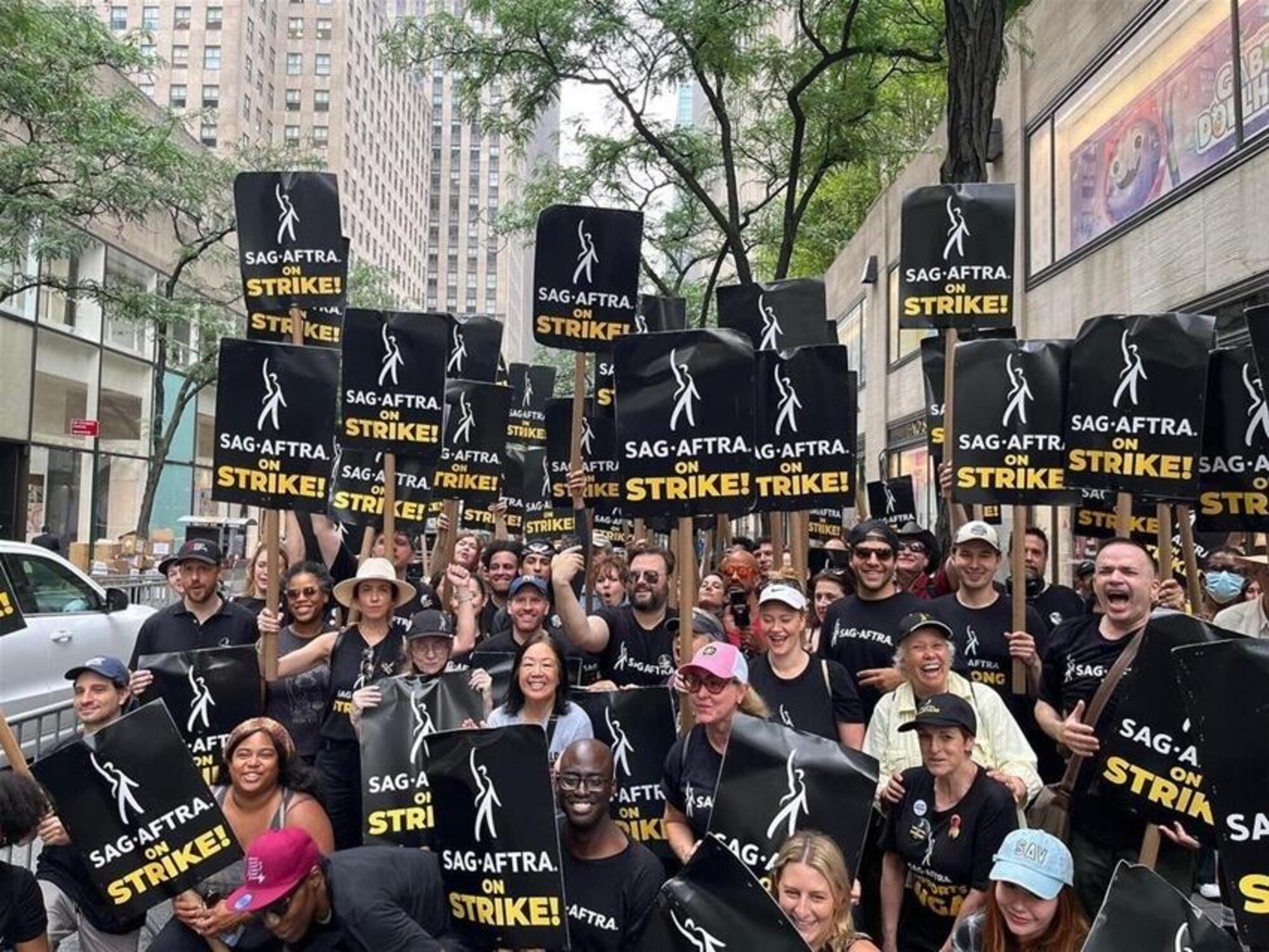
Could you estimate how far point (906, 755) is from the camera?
469 centimetres

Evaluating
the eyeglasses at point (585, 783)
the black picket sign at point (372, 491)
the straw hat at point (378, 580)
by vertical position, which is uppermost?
the black picket sign at point (372, 491)

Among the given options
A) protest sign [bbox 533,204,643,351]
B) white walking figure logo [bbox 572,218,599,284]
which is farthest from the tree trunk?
white walking figure logo [bbox 572,218,599,284]

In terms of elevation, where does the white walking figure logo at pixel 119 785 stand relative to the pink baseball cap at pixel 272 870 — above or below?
above

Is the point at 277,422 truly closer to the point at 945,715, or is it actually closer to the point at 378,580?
the point at 378,580

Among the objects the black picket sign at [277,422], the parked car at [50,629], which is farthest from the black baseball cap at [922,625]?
the parked car at [50,629]

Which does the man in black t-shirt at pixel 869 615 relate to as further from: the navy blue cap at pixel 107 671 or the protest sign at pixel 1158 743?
the navy blue cap at pixel 107 671

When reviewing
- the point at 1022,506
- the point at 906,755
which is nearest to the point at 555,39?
the point at 1022,506

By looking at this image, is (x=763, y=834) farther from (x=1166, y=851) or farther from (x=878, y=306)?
(x=878, y=306)

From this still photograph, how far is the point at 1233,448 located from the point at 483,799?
4.06m

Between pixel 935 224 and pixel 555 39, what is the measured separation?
10646 millimetres

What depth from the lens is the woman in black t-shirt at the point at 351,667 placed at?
544 centimetres

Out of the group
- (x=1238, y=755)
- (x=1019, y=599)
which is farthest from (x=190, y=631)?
(x=1238, y=755)

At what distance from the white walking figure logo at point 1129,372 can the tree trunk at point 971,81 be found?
13.5ft

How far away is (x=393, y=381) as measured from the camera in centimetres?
762
